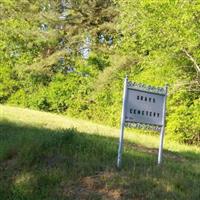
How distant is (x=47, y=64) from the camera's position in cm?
2914

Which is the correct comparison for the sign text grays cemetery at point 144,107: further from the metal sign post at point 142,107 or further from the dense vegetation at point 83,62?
the dense vegetation at point 83,62

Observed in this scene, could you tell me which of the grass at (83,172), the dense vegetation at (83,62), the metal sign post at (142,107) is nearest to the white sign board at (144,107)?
the metal sign post at (142,107)

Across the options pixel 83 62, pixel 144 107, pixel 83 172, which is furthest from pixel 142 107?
pixel 83 62

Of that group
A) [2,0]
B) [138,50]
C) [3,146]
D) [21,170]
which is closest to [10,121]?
[3,146]

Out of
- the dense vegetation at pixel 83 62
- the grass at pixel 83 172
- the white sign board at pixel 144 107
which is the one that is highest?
the dense vegetation at pixel 83 62

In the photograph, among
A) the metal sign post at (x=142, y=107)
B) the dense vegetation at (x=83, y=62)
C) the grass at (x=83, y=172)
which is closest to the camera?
the grass at (x=83, y=172)

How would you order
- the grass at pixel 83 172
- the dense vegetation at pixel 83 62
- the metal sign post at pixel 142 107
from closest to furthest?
the grass at pixel 83 172 → the metal sign post at pixel 142 107 → the dense vegetation at pixel 83 62

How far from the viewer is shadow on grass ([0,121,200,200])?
7801 millimetres

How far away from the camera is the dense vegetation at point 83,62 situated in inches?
778

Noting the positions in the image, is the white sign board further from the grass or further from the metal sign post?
the grass

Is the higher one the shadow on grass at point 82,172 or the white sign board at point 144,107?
the white sign board at point 144,107

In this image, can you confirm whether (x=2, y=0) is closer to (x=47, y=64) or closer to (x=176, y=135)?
(x=47, y=64)

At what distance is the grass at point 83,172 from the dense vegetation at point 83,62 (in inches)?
331

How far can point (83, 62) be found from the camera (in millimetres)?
28609
